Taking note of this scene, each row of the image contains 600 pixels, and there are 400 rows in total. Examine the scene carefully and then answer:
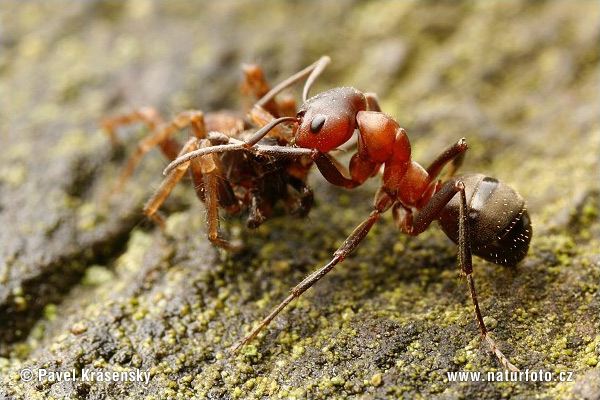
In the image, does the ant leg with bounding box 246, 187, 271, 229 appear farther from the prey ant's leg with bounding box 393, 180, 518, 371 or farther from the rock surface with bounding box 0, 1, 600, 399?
the prey ant's leg with bounding box 393, 180, 518, 371

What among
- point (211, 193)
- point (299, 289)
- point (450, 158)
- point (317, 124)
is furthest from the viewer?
point (450, 158)

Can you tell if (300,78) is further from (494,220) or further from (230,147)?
(494,220)

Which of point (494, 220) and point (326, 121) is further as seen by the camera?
point (326, 121)

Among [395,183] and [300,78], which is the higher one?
[300,78]

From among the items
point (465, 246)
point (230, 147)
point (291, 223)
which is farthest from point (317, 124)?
point (465, 246)

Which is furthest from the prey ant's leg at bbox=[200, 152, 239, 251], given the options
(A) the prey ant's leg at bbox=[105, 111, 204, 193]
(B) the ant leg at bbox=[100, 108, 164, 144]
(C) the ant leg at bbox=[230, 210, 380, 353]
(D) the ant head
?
(B) the ant leg at bbox=[100, 108, 164, 144]

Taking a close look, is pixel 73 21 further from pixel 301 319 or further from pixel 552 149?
pixel 552 149
